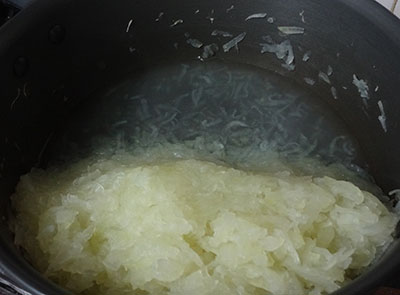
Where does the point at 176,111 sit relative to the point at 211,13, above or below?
below

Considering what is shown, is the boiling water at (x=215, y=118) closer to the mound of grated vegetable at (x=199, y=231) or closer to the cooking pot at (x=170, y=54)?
the cooking pot at (x=170, y=54)

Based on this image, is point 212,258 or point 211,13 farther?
point 211,13

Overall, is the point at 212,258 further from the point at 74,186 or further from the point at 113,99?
the point at 113,99

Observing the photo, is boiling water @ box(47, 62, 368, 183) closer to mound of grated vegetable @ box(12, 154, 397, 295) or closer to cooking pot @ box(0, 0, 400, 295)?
cooking pot @ box(0, 0, 400, 295)

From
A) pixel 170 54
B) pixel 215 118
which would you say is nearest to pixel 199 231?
pixel 215 118

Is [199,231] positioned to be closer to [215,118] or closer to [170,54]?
[215,118]

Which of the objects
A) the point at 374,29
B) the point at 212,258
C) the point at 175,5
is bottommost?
the point at 212,258

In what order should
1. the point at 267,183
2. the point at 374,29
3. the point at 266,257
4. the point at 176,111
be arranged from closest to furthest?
the point at 266,257, the point at 267,183, the point at 374,29, the point at 176,111

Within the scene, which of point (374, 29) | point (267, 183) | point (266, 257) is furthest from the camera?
point (374, 29)

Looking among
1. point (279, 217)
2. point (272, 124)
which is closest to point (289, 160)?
point (272, 124)
